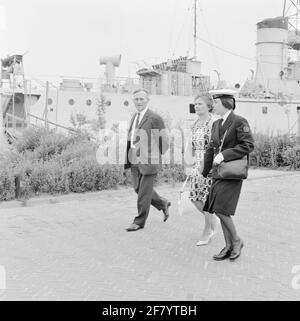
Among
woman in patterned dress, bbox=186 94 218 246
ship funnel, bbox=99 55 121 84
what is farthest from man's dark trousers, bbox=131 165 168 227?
ship funnel, bbox=99 55 121 84

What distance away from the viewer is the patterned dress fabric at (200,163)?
6352 mm

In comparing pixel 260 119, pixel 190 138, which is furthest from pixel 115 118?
pixel 190 138

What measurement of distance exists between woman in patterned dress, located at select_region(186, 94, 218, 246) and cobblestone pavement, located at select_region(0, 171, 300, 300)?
0.64 m

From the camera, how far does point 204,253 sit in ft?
20.3

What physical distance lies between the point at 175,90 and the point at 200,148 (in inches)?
979

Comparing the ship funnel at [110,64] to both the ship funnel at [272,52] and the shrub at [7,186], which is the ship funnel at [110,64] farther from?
the shrub at [7,186]

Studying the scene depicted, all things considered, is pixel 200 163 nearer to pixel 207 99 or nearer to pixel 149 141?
pixel 207 99

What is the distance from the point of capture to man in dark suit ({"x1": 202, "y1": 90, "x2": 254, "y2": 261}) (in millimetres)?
5367

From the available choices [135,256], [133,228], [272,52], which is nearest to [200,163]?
[135,256]

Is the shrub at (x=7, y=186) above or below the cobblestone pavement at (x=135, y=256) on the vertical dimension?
above

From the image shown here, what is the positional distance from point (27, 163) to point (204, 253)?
581 cm

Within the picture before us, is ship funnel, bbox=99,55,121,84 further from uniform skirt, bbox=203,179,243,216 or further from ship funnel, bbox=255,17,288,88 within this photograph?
uniform skirt, bbox=203,179,243,216

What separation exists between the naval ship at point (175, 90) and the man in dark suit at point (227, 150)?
705 inches

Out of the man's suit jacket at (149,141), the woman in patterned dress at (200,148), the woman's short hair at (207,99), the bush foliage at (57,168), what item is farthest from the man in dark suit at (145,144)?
the bush foliage at (57,168)
